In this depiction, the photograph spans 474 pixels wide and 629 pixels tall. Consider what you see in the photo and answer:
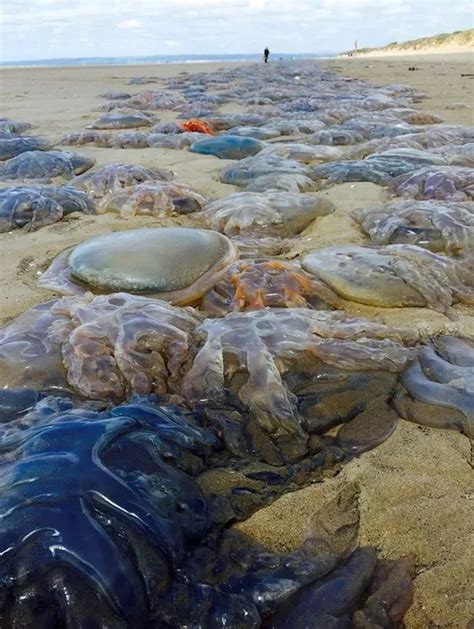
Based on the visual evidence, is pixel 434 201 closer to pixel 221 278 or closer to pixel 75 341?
pixel 221 278

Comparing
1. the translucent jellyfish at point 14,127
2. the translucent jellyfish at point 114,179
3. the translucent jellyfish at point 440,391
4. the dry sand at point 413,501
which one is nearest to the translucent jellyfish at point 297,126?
the translucent jellyfish at point 114,179

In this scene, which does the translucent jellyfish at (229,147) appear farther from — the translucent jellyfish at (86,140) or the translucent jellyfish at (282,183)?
the translucent jellyfish at (86,140)

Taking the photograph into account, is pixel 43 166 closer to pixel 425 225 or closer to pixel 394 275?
pixel 425 225

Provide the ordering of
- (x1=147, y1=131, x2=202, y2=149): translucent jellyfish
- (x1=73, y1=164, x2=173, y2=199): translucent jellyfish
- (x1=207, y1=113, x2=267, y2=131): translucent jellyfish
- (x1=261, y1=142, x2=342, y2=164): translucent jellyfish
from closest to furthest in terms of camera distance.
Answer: (x1=73, y1=164, x2=173, y2=199): translucent jellyfish < (x1=261, y1=142, x2=342, y2=164): translucent jellyfish < (x1=147, y1=131, x2=202, y2=149): translucent jellyfish < (x1=207, y1=113, x2=267, y2=131): translucent jellyfish

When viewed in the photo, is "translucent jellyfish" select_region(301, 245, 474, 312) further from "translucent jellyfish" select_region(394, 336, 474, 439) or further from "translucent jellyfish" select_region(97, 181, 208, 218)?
"translucent jellyfish" select_region(97, 181, 208, 218)

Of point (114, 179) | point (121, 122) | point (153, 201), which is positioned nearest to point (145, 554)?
point (153, 201)

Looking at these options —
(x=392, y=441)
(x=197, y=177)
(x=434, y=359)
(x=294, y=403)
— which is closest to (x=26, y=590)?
(x=294, y=403)

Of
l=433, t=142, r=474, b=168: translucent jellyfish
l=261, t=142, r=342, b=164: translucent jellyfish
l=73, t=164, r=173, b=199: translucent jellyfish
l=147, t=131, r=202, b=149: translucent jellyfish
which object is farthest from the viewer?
l=147, t=131, r=202, b=149: translucent jellyfish

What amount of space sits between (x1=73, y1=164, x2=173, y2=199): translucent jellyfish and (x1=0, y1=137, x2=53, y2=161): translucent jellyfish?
156cm

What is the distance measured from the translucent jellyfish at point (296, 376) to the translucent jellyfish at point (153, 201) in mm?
1794

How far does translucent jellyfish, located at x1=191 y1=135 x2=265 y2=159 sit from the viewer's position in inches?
219

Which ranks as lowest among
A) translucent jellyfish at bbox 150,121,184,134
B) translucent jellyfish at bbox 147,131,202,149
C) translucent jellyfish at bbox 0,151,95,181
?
translucent jellyfish at bbox 0,151,95,181

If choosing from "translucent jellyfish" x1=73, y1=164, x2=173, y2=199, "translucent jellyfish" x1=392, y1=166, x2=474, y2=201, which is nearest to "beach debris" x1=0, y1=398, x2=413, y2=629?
"translucent jellyfish" x1=392, y1=166, x2=474, y2=201

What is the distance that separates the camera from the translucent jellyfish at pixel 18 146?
5.85m
